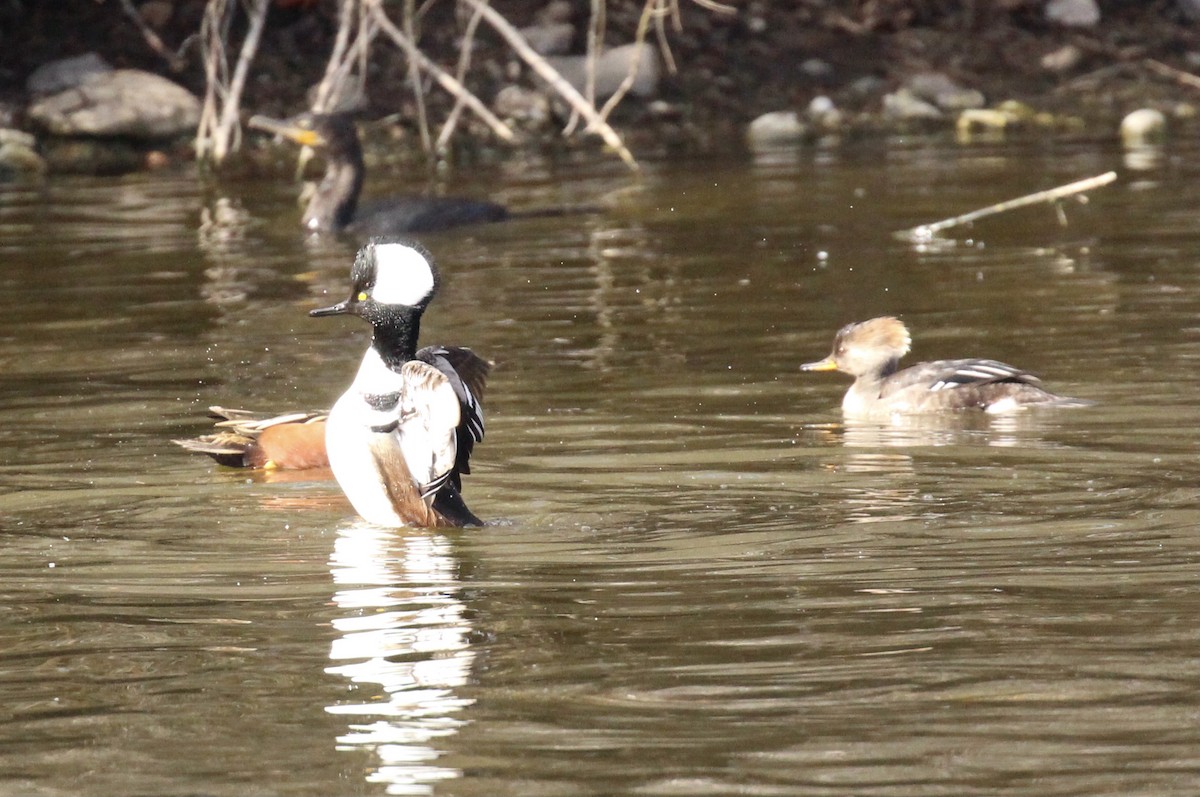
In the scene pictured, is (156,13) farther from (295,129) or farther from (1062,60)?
(1062,60)

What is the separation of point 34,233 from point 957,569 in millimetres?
10584

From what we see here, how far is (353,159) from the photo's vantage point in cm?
1462

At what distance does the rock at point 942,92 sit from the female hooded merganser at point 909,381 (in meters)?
13.5

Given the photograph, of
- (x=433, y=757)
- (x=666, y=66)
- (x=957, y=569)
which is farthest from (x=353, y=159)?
(x=433, y=757)

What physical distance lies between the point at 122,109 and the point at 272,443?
12.8 metres

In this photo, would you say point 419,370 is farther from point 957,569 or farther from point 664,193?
point 664,193

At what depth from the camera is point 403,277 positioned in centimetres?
612

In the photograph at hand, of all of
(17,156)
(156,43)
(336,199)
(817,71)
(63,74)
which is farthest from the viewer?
(817,71)

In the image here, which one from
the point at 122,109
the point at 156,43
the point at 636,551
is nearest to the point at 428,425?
the point at 636,551

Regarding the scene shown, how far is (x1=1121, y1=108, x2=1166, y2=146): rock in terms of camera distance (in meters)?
18.7

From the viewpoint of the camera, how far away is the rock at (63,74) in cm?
1986

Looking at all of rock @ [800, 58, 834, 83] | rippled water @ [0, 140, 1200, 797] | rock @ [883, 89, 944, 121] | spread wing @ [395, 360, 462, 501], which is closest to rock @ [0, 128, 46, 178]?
rippled water @ [0, 140, 1200, 797]

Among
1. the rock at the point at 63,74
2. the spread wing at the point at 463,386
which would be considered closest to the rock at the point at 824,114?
the rock at the point at 63,74

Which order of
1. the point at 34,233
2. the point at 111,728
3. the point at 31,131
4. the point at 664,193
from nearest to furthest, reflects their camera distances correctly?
the point at 111,728 < the point at 34,233 < the point at 664,193 < the point at 31,131
